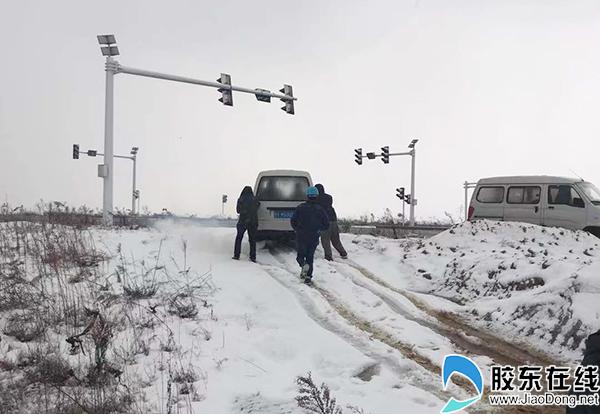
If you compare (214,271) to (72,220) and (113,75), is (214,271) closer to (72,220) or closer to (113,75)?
(72,220)

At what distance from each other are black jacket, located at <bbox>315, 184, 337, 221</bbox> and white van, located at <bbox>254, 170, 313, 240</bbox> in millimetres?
786

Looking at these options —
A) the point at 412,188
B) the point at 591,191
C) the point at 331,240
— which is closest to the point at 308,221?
the point at 331,240

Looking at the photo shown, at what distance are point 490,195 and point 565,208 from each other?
2.43 metres

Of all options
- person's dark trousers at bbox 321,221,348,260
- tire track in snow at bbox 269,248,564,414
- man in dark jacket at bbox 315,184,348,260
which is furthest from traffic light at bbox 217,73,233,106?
tire track in snow at bbox 269,248,564,414

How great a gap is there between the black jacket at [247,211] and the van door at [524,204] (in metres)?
8.85

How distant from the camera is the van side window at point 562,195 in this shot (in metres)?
15.0

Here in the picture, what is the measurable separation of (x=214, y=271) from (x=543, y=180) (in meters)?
11.1

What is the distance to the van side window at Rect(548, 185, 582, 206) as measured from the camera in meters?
15.0

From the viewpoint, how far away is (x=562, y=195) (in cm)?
1527

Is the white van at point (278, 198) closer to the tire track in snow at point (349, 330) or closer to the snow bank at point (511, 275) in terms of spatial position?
the snow bank at point (511, 275)

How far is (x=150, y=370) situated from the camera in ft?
17.1

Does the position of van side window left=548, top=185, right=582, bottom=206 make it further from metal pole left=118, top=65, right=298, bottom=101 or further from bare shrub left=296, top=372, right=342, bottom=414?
bare shrub left=296, top=372, right=342, bottom=414

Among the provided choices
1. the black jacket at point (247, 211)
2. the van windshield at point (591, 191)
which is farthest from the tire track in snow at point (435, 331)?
the van windshield at point (591, 191)

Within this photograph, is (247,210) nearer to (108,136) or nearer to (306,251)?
(306,251)
